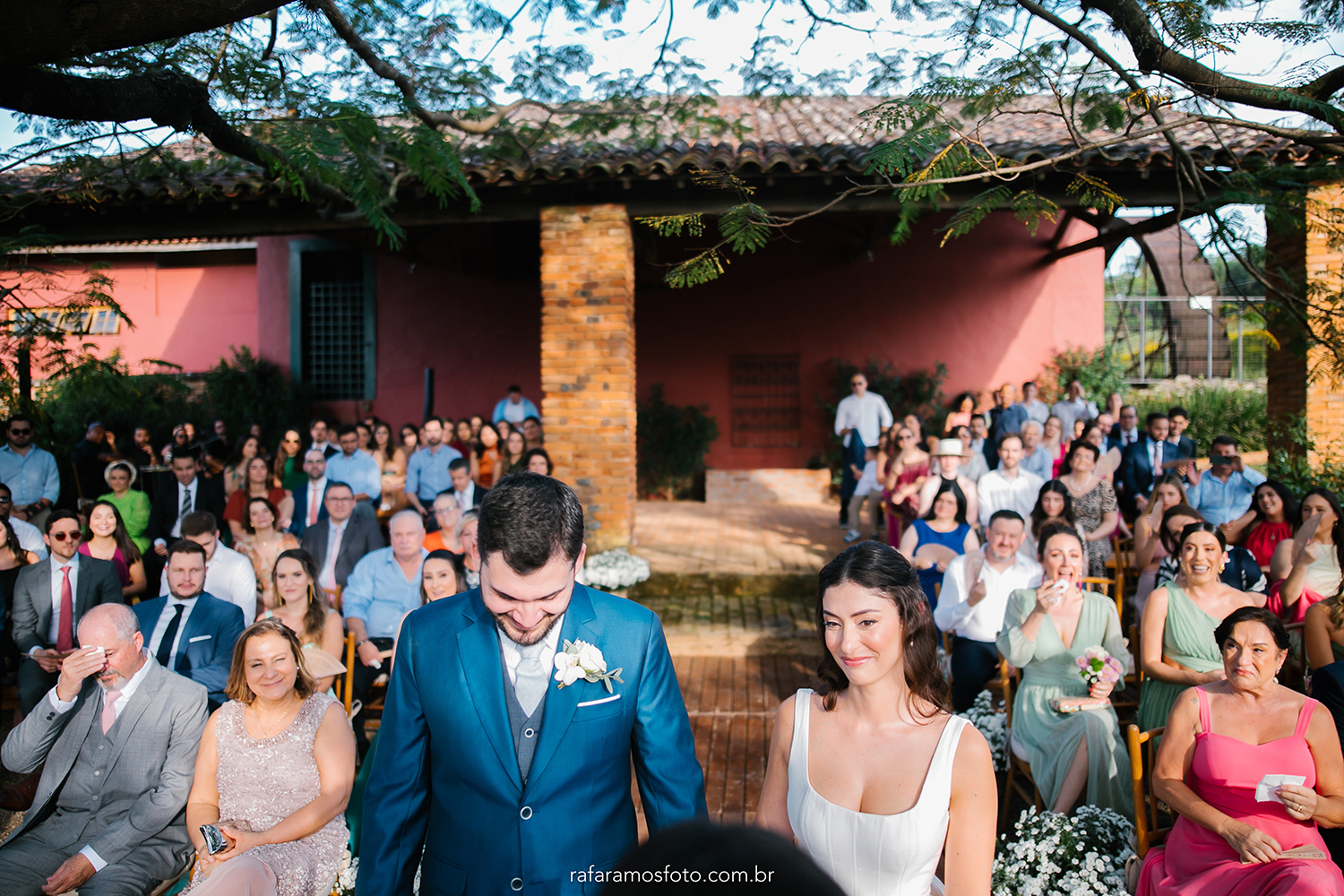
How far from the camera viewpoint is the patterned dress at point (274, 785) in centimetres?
301

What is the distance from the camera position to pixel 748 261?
11.7 metres

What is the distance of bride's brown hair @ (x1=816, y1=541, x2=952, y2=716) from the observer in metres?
2.04

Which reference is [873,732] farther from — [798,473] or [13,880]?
[798,473]

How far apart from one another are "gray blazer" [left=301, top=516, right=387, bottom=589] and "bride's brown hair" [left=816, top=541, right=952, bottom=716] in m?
4.50

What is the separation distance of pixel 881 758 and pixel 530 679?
2.92 feet

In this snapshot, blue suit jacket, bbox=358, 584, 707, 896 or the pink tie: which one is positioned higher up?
blue suit jacket, bbox=358, 584, 707, 896

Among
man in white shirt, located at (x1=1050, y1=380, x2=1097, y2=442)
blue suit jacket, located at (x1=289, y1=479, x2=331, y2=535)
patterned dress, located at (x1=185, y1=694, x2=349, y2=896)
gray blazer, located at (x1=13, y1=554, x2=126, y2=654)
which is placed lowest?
patterned dress, located at (x1=185, y1=694, x2=349, y2=896)

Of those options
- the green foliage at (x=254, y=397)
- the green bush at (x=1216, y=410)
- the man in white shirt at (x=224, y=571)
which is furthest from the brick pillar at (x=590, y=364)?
the green bush at (x=1216, y=410)

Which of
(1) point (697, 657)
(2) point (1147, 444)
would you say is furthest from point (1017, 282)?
(1) point (697, 657)

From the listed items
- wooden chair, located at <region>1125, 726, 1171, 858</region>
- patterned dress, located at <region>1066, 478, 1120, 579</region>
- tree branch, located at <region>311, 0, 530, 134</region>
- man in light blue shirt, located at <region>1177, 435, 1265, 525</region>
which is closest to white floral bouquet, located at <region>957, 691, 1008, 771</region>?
wooden chair, located at <region>1125, 726, 1171, 858</region>

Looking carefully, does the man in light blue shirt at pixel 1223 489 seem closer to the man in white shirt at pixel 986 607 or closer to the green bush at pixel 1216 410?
the man in white shirt at pixel 986 607

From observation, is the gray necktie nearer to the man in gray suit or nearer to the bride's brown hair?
the bride's brown hair

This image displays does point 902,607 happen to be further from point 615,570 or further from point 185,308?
point 185,308

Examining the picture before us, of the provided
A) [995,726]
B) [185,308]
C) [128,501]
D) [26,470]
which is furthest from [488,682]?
[185,308]
